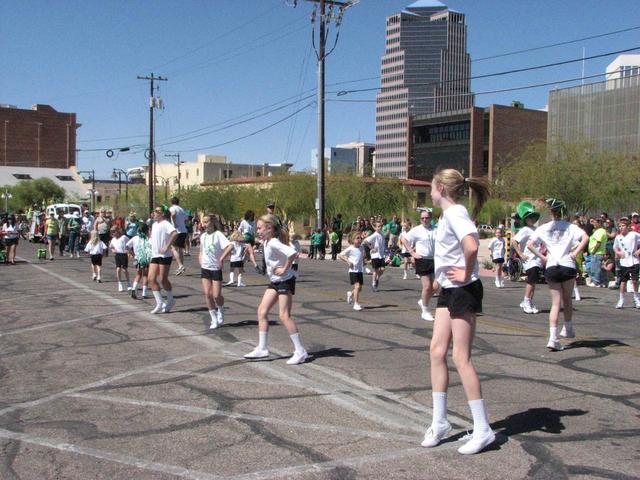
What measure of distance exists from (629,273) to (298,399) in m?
9.35

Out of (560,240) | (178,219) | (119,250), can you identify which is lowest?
(119,250)

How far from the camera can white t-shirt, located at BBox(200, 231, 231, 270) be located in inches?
416

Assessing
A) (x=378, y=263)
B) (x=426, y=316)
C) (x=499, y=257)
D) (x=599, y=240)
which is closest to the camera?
(x=426, y=316)

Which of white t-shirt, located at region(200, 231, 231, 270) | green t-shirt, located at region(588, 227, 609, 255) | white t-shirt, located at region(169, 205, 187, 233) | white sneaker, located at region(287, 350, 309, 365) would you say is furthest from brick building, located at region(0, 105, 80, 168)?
white sneaker, located at region(287, 350, 309, 365)

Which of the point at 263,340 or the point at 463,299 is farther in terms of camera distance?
the point at 263,340

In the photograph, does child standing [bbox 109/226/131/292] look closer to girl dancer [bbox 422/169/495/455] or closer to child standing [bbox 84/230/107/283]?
child standing [bbox 84/230/107/283]

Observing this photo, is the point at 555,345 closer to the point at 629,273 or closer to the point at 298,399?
the point at 298,399

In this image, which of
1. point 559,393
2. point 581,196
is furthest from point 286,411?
point 581,196

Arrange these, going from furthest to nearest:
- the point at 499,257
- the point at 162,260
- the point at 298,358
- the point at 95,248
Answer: the point at 499,257, the point at 95,248, the point at 162,260, the point at 298,358

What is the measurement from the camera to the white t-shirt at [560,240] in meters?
8.94

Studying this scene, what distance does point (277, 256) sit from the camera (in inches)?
316

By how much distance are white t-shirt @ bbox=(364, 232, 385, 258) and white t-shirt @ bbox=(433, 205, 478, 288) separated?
30.1 ft

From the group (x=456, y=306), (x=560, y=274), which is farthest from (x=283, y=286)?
(x=560, y=274)

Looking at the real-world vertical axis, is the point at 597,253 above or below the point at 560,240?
below
